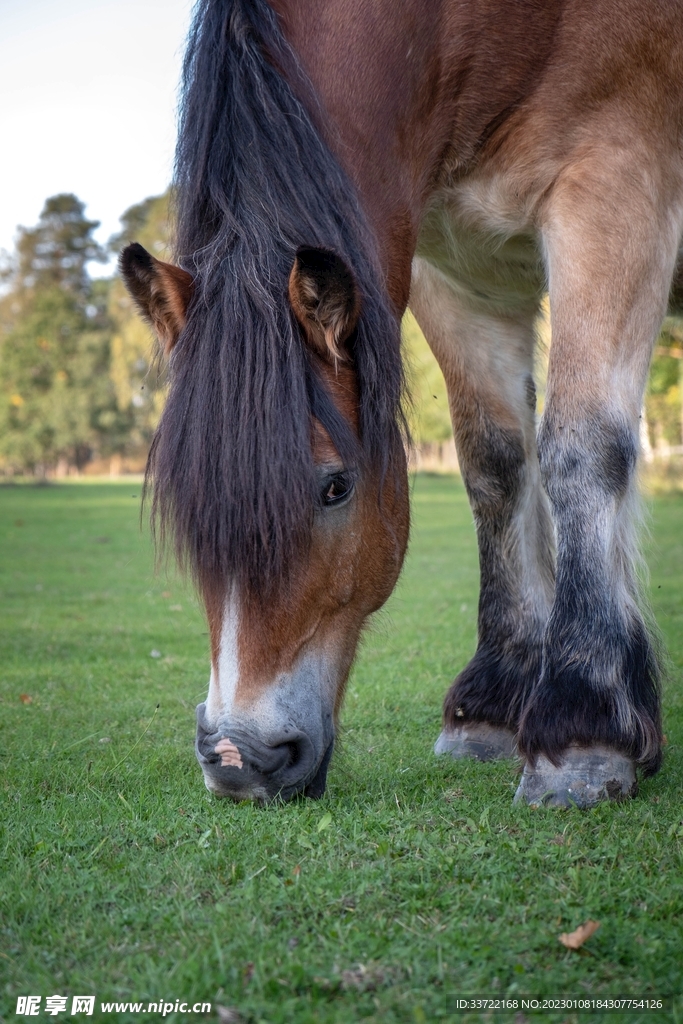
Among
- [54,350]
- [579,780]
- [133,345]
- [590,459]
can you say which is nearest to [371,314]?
[590,459]

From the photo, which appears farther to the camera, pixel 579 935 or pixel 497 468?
pixel 497 468

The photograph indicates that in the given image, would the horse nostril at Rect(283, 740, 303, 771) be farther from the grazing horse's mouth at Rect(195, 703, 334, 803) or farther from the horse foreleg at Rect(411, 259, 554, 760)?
→ the horse foreleg at Rect(411, 259, 554, 760)

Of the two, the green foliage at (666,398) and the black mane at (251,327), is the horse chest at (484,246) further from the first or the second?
the green foliage at (666,398)

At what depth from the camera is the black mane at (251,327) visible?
8.21ft

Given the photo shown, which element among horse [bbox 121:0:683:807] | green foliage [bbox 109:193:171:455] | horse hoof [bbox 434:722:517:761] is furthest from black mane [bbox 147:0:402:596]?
green foliage [bbox 109:193:171:455]

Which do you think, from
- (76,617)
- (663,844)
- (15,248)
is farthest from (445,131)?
(15,248)

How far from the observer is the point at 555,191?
3137 millimetres

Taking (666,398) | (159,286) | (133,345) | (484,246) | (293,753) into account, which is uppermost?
(133,345)

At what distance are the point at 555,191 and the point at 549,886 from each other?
2.29 m

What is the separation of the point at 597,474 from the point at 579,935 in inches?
61.1

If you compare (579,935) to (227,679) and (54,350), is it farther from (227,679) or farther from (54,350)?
(54,350)

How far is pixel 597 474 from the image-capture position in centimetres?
299

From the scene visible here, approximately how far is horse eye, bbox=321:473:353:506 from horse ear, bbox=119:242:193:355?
0.70 meters

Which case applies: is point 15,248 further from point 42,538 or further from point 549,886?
point 549,886
